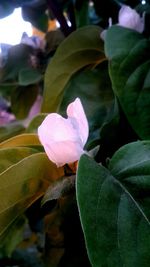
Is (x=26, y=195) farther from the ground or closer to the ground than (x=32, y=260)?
farther from the ground

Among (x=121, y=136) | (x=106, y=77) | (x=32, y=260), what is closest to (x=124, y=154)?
(x=121, y=136)

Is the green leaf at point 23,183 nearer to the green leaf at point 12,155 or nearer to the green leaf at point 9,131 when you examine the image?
the green leaf at point 12,155

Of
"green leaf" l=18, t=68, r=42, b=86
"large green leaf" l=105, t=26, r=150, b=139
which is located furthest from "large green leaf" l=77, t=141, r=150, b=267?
"green leaf" l=18, t=68, r=42, b=86

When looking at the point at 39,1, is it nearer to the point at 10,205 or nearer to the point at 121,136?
the point at 121,136

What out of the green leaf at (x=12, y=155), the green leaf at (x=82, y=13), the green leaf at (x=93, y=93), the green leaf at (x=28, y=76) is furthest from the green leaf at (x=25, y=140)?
the green leaf at (x=82, y=13)

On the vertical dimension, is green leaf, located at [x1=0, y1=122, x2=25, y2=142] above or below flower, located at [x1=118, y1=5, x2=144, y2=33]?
below

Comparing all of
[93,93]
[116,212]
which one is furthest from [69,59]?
[116,212]

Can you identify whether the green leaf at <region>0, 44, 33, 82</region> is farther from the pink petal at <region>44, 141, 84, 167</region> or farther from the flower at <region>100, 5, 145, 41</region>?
the pink petal at <region>44, 141, 84, 167</region>
